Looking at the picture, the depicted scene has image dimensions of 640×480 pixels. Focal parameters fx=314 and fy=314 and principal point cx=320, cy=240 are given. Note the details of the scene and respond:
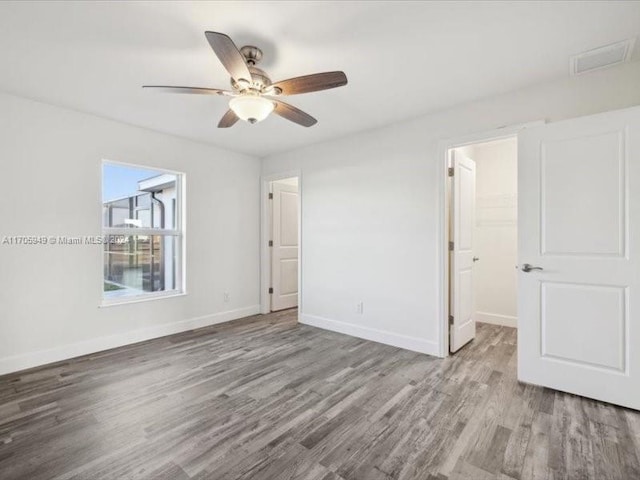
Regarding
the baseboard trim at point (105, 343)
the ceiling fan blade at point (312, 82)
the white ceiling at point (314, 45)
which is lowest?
the baseboard trim at point (105, 343)

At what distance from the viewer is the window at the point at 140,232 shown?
137 inches

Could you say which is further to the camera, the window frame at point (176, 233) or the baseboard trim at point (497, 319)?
the baseboard trim at point (497, 319)

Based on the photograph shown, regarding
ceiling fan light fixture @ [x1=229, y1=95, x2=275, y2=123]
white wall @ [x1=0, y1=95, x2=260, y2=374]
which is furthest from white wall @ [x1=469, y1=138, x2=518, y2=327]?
white wall @ [x1=0, y1=95, x2=260, y2=374]

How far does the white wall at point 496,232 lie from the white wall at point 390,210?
4.60 feet

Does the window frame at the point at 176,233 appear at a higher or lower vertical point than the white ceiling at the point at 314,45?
lower

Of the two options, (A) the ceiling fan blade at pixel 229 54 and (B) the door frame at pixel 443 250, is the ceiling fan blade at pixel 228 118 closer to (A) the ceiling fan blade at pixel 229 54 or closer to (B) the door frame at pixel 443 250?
(A) the ceiling fan blade at pixel 229 54

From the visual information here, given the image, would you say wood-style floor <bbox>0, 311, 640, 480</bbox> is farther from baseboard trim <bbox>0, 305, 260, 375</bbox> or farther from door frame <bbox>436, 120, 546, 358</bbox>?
door frame <bbox>436, 120, 546, 358</bbox>

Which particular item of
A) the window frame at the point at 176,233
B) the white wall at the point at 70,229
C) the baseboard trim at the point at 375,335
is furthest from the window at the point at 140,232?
the baseboard trim at the point at 375,335

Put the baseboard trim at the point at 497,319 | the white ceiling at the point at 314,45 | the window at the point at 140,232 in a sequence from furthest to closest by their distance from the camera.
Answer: the baseboard trim at the point at 497,319
the window at the point at 140,232
the white ceiling at the point at 314,45

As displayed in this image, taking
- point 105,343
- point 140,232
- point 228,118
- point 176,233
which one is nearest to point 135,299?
point 105,343

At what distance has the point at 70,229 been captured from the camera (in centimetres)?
311

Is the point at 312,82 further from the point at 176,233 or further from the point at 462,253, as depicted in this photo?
the point at 176,233

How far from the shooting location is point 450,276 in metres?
3.19

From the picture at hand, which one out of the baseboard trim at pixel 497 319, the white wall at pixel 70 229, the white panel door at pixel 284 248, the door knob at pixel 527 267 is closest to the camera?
the door knob at pixel 527 267
